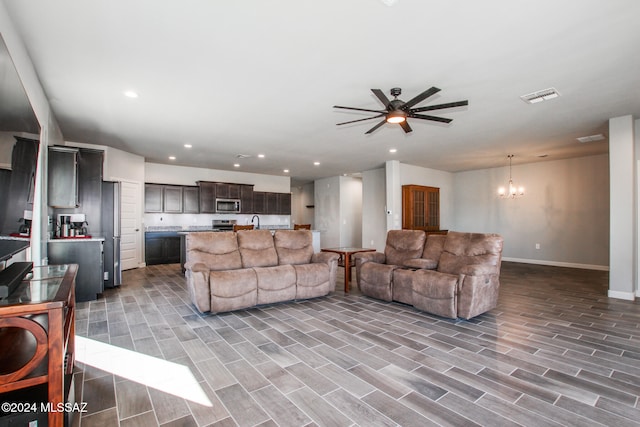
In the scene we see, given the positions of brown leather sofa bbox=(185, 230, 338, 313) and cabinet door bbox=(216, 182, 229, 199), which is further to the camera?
cabinet door bbox=(216, 182, 229, 199)

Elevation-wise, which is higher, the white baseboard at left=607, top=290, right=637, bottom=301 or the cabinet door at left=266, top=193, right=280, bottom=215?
the cabinet door at left=266, top=193, right=280, bottom=215

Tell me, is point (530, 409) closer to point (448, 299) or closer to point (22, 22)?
point (448, 299)

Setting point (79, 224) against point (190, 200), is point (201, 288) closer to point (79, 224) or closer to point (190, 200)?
point (79, 224)

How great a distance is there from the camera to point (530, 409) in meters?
1.88

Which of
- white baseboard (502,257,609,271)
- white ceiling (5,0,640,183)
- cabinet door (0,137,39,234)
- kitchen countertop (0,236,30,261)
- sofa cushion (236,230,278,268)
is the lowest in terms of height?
white baseboard (502,257,609,271)

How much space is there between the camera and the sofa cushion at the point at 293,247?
466cm

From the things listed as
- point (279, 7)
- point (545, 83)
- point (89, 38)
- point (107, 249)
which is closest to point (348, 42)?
point (279, 7)

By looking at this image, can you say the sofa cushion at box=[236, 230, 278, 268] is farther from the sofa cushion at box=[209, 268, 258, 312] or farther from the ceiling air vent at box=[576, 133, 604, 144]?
the ceiling air vent at box=[576, 133, 604, 144]

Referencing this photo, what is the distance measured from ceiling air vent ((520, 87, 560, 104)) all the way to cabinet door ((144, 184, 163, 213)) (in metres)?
7.91

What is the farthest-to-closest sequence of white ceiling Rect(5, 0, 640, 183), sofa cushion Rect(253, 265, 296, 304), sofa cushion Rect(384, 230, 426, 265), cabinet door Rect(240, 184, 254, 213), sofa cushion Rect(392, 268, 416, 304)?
cabinet door Rect(240, 184, 254, 213) → sofa cushion Rect(384, 230, 426, 265) → sofa cushion Rect(253, 265, 296, 304) → sofa cushion Rect(392, 268, 416, 304) → white ceiling Rect(5, 0, 640, 183)

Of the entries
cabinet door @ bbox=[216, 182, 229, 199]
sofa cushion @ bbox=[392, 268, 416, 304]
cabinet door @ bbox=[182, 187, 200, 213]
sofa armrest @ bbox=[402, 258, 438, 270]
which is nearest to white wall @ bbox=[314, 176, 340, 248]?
cabinet door @ bbox=[216, 182, 229, 199]

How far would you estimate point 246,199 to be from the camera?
927 cm

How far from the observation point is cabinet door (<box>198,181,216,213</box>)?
845 cm

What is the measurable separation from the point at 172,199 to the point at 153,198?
0.44 metres
